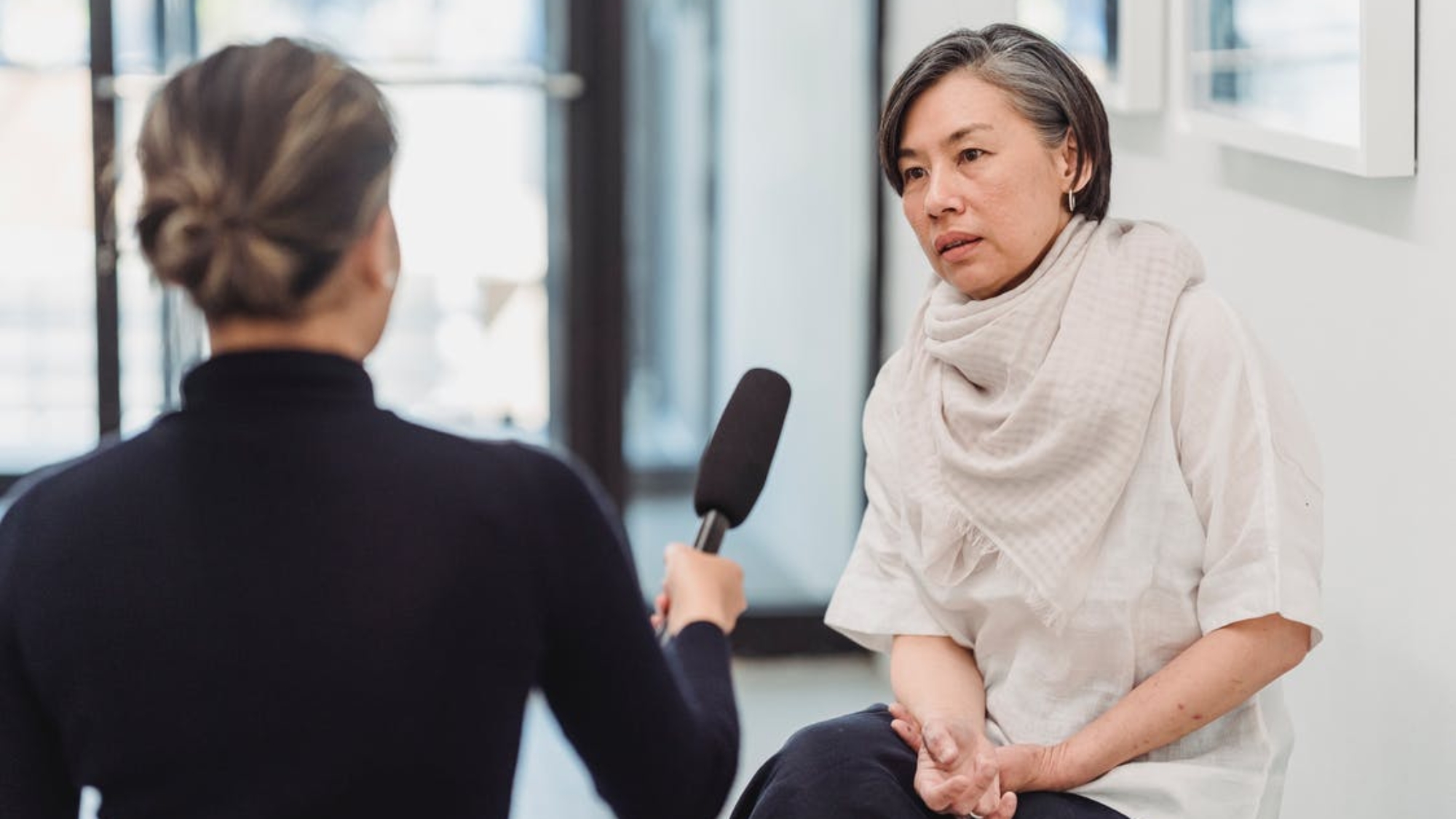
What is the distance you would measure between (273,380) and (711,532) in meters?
0.44

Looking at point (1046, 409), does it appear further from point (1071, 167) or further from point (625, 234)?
point (625, 234)

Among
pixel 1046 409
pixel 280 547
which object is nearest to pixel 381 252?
pixel 280 547

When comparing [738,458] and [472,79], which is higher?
[472,79]

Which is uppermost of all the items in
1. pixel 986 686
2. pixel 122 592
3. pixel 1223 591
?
pixel 122 592

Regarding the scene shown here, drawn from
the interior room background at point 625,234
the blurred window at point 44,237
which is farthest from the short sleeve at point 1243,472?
the blurred window at point 44,237

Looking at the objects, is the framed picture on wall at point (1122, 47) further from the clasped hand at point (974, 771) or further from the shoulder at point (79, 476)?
the shoulder at point (79, 476)

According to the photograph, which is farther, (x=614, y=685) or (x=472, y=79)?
(x=472, y=79)

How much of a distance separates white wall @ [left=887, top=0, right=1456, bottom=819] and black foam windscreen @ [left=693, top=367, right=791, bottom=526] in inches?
27.6

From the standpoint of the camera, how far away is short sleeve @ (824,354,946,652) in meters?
1.98

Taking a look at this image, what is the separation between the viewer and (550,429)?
4.27 m

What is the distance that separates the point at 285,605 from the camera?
1.15 metres

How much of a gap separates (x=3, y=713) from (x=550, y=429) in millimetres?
3077

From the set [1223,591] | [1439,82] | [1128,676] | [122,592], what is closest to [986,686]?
[1128,676]

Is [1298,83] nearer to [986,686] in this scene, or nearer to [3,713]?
[986,686]
